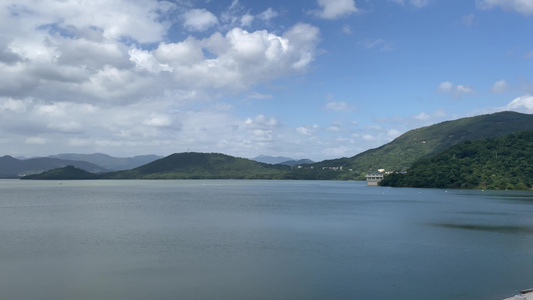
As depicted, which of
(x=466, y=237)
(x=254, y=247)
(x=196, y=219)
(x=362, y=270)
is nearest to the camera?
(x=362, y=270)

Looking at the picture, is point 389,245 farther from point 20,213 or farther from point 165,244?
point 20,213

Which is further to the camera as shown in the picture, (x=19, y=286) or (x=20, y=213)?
(x=20, y=213)

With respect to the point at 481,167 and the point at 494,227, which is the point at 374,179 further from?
the point at 494,227

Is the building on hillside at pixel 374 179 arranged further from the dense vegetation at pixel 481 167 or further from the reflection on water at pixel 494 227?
the reflection on water at pixel 494 227

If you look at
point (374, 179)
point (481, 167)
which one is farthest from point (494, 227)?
point (374, 179)

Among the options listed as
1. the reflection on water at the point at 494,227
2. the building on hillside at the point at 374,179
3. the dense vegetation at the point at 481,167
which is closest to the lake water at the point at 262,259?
the reflection on water at the point at 494,227

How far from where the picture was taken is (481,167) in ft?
458

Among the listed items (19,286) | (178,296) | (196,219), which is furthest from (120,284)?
(196,219)

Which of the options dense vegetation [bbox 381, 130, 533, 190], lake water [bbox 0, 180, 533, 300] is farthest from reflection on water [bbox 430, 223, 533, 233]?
dense vegetation [bbox 381, 130, 533, 190]

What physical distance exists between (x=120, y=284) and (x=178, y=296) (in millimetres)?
4139

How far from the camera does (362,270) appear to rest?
26.6 m

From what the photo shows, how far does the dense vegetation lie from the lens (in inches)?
5089

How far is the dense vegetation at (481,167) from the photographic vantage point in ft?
424

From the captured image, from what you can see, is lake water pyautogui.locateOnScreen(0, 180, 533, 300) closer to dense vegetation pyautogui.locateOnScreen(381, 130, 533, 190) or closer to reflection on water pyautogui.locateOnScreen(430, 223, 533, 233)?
reflection on water pyautogui.locateOnScreen(430, 223, 533, 233)
